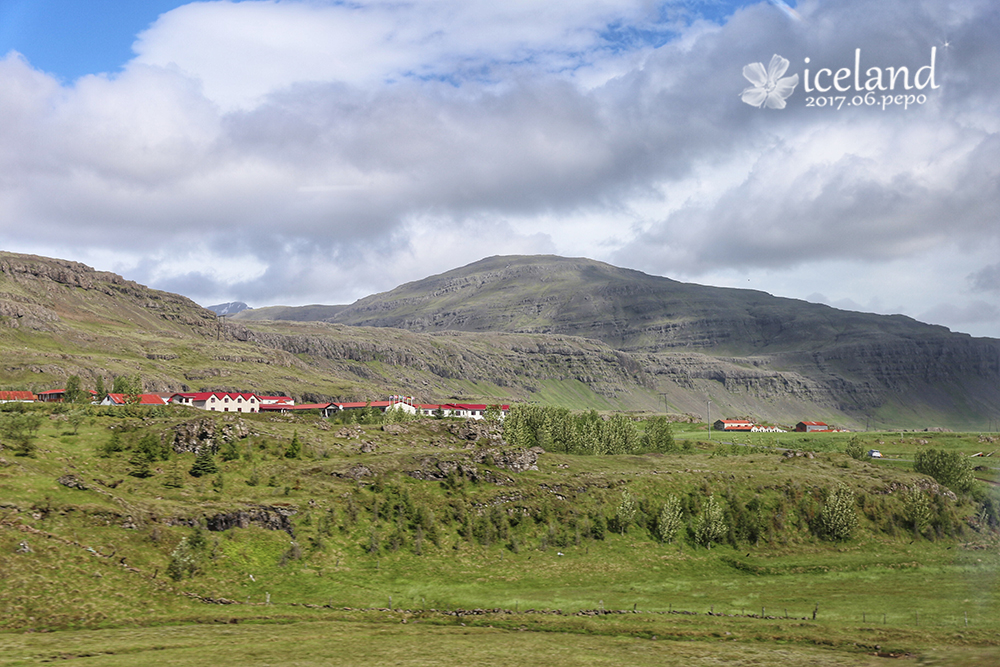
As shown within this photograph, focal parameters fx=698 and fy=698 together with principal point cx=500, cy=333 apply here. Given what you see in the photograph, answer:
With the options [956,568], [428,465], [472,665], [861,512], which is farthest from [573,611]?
[861,512]

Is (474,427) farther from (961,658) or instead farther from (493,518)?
(961,658)

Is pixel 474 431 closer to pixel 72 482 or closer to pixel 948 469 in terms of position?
pixel 72 482

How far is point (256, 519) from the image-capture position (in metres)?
79.2

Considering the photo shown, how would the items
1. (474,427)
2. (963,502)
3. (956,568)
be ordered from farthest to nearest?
(474,427) < (963,502) < (956,568)

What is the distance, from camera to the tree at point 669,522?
94688 millimetres

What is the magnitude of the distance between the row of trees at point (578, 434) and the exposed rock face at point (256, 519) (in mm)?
74980

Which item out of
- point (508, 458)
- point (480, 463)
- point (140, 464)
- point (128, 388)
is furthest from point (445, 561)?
point (128, 388)

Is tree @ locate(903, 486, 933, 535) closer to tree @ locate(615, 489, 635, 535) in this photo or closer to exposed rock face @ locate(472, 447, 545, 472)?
tree @ locate(615, 489, 635, 535)

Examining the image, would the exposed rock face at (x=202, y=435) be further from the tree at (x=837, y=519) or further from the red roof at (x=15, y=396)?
the red roof at (x=15, y=396)

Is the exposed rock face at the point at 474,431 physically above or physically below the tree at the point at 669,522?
above

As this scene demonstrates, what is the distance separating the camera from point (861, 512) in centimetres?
10825

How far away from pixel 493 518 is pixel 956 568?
194 feet

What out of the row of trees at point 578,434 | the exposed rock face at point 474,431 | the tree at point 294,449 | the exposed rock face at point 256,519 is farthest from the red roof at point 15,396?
the exposed rock face at point 256,519

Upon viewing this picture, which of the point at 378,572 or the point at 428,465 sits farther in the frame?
the point at 428,465
